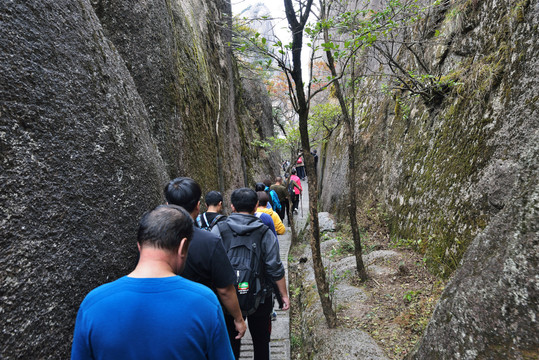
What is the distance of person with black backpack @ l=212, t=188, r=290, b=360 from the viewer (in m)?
2.77

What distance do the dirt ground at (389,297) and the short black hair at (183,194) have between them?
2.80 meters

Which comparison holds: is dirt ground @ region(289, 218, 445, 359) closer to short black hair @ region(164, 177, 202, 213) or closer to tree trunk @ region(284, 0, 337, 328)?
tree trunk @ region(284, 0, 337, 328)

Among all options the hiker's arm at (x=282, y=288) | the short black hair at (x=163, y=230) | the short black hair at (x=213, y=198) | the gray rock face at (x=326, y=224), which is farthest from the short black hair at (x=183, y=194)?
the gray rock face at (x=326, y=224)

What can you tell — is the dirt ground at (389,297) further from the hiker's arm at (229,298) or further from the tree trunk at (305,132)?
the hiker's arm at (229,298)

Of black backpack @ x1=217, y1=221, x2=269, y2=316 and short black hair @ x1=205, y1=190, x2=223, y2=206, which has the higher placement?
short black hair @ x1=205, y1=190, x2=223, y2=206

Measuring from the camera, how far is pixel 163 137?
428 centimetres

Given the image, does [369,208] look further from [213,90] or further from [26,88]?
[26,88]

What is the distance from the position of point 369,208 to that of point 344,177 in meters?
2.91

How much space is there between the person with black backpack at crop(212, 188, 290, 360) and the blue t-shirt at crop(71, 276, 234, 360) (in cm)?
145

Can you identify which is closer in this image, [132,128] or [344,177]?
[132,128]

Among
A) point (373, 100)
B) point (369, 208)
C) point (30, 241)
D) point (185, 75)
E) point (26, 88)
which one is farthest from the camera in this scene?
point (373, 100)

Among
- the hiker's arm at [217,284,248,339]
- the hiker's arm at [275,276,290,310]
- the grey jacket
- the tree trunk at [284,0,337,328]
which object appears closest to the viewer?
the hiker's arm at [217,284,248,339]

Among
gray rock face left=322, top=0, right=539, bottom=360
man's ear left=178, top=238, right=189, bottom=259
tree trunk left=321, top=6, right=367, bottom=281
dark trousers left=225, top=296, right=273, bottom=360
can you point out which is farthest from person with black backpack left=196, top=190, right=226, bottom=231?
tree trunk left=321, top=6, right=367, bottom=281

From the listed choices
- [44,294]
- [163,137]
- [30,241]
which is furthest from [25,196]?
[163,137]
